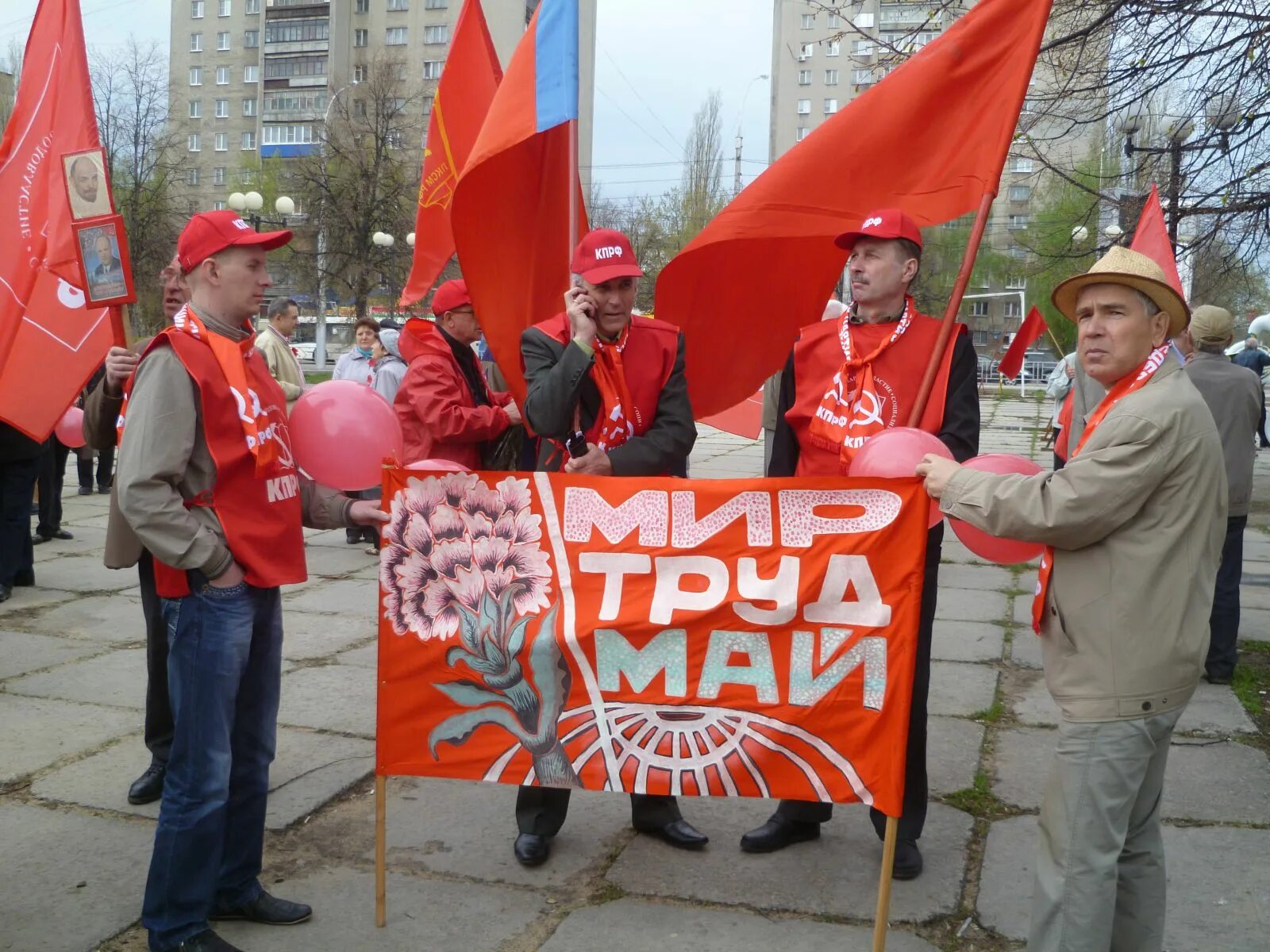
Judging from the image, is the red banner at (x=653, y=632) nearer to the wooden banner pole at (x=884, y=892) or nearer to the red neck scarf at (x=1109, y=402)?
the wooden banner pole at (x=884, y=892)

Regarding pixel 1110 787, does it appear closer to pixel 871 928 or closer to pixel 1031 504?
pixel 1031 504

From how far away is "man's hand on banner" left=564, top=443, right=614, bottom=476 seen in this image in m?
3.80

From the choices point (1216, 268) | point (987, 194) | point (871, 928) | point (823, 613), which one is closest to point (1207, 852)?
point (871, 928)

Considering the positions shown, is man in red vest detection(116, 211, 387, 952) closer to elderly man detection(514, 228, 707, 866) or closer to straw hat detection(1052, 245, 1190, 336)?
elderly man detection(514, 228, 707, 866)

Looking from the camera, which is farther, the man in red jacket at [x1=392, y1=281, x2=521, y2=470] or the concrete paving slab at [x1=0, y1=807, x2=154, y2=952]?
the man in red jacket at [x1=392, y1=281, x2=521, y2=470]

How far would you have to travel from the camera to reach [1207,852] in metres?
4.10

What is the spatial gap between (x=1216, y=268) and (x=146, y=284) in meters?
33.2

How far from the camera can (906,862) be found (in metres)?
3.86

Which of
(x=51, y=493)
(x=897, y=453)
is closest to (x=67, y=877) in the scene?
(x=897, y=453)

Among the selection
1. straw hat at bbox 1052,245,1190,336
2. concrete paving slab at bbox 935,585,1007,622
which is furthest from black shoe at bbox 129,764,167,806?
concrete paving slab at bbox 935,585,1007,622

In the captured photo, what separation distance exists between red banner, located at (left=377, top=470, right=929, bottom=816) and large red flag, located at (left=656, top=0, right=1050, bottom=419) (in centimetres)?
89

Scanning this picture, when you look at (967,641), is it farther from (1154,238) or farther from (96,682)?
(96,682)

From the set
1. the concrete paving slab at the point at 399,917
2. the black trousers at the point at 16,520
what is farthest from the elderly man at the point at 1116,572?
the black trousers at the point at 16,520

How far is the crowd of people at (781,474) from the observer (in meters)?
2.80
